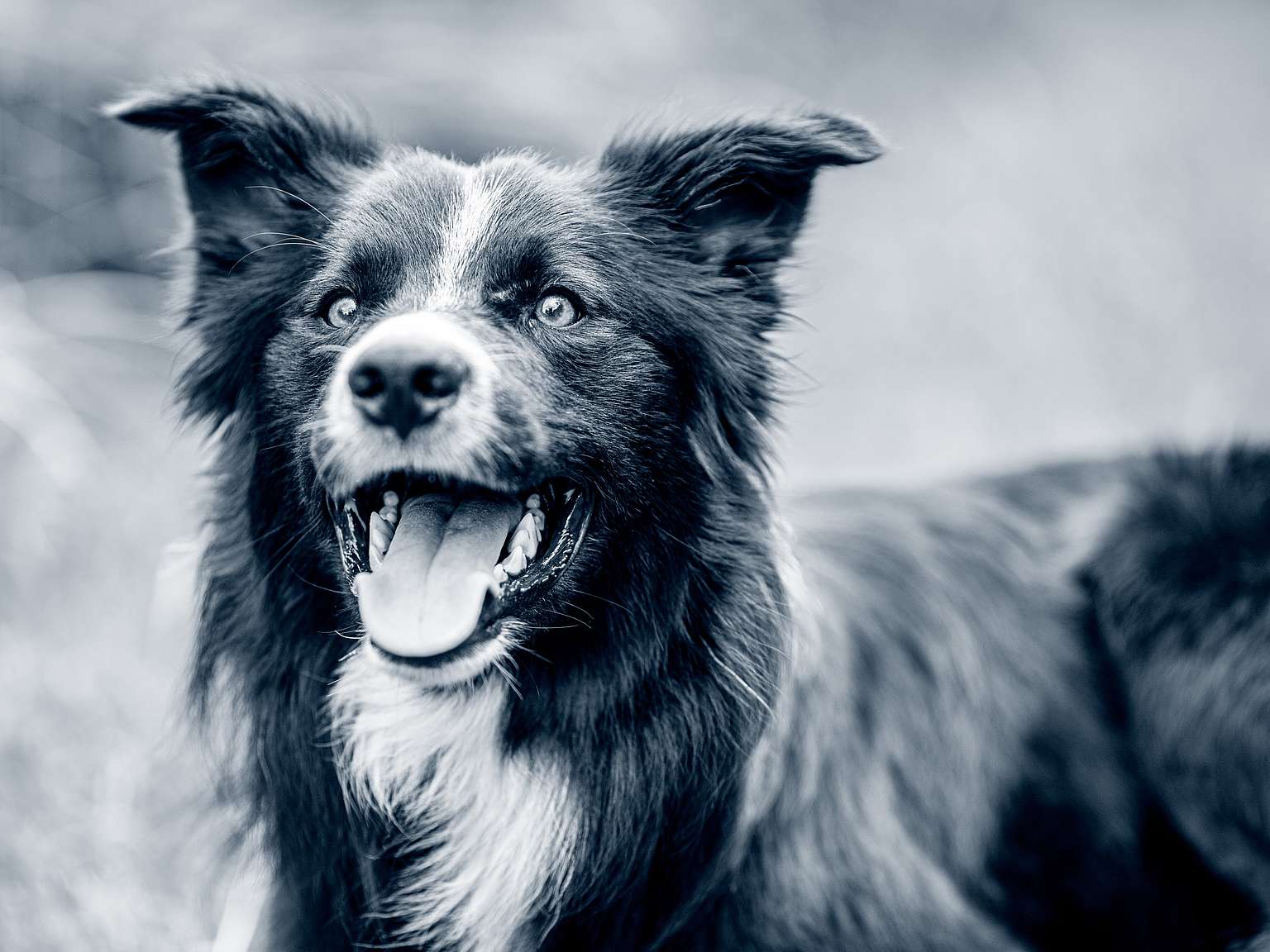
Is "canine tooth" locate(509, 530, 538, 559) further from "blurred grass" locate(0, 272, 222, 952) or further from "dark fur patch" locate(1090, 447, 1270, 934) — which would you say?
Answer: "dark fur patch" locate(1090, 447, 1270, 934)

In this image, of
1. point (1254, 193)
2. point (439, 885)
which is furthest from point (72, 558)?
point (1254, 193)

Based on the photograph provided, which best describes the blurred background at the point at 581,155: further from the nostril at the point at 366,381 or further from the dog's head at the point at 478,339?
the nostril at the point at 366,381

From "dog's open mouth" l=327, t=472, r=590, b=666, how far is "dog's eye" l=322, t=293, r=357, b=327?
43cm

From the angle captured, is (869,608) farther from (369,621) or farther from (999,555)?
(369,621)

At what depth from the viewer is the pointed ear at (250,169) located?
10.5 ft

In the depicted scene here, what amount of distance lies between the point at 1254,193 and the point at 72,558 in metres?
10.7

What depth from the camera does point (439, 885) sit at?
308 cm

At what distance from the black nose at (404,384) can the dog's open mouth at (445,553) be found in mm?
227

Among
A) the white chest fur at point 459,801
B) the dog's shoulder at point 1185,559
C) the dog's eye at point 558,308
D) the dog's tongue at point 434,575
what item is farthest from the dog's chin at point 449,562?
the dog's shoulder at point 1185,559

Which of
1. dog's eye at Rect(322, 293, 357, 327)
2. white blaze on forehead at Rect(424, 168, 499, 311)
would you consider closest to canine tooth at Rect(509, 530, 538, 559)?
white blaze on forehead at Rect(424, 168, 499, 311)

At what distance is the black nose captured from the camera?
100 inches

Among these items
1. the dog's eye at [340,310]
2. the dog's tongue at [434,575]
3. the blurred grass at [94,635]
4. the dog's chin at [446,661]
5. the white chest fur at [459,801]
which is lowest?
the blurred grass at [94,635]

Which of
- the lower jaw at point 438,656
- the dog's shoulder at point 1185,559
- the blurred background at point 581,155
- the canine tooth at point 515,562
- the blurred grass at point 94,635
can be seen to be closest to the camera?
the lower jaw at point 438,656

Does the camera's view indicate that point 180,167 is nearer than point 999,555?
Yes
